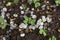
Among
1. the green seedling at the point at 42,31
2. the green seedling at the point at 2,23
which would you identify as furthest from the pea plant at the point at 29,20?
the green seedling at the point at 2,23

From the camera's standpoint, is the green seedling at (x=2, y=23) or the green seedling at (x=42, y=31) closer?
the green seedling at (x=42, y=31)

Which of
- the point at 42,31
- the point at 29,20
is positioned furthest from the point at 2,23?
the point at 42,31

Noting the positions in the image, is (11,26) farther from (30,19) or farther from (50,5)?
(50,5)

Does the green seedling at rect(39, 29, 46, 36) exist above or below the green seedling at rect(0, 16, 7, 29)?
below

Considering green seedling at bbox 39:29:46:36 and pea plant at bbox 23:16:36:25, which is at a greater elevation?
pea plant at bbox 23:16:36:25

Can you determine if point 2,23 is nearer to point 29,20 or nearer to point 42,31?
point 29,20

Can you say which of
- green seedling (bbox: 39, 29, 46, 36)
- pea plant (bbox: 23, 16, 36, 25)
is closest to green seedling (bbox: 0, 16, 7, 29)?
pea plant (bbox: 23, 16, 36, 25)

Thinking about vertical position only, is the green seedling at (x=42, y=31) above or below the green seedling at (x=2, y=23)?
below

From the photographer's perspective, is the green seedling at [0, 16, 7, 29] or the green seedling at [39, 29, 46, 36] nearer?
the green seedling at [39, 29, 46, 36]

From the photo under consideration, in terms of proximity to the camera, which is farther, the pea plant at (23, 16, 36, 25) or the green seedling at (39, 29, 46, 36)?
the pea plant at (23, 16, 36, 25)

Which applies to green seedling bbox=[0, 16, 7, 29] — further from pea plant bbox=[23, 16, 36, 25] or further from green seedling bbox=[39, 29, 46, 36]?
green seedling bbox=[39, 29, 46, 36]

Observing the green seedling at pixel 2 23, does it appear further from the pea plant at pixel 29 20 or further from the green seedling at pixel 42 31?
the green seedling at pixel 42 31

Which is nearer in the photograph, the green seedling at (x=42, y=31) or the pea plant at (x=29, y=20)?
the green seedling at (x=42, y=31)
